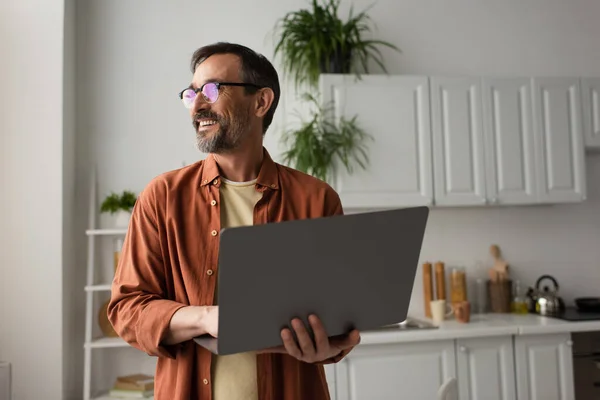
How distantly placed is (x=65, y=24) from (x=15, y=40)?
286mm

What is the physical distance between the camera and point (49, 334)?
3.17 metres

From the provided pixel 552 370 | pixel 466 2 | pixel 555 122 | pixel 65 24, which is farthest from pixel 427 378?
pixel 65 24

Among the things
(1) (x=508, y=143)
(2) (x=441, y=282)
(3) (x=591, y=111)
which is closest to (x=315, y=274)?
(2) (x=441, y=282)

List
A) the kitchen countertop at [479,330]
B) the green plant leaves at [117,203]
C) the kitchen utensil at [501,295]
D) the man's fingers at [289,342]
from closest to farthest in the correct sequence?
1. the man's fingers at [289,342]
2. the kitchen countertop at [479,330]
3. the green plant leaves at [117,203]
4. the kitchen utensil at [501,295]

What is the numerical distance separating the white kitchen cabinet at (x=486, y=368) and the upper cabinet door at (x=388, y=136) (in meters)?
0.86

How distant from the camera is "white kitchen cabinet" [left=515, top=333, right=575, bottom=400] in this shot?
329 cm

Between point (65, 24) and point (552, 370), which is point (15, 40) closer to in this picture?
point (65, 24)

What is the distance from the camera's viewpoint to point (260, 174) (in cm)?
160

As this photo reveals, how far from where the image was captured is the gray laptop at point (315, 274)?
111 centimetres

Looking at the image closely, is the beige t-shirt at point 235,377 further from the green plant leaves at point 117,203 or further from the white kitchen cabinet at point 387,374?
the green plant leaves at point 117,203

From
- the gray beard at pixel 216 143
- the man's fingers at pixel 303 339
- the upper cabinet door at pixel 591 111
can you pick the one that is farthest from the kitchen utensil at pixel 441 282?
the man's fingers at pixel 303 339

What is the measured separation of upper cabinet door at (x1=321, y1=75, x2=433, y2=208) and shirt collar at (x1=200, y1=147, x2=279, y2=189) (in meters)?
1.80

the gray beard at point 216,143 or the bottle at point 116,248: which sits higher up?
the gray beard at point 216,143

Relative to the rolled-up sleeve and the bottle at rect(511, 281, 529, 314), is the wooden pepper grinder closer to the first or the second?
Result: the bottle at rect(511, 281, 529, 314)
